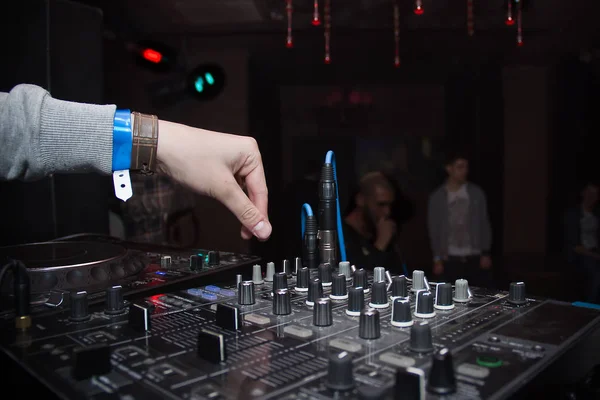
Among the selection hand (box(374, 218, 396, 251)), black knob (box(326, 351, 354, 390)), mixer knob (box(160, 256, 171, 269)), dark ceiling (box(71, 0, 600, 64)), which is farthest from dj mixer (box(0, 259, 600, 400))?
dark ceiling (box(71, 0, 600, 64))

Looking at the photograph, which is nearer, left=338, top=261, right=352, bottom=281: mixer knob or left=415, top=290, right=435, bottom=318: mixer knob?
left=415, top=290, right=435, bottom=318: mixer knob

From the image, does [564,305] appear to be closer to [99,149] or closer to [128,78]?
[99,149]

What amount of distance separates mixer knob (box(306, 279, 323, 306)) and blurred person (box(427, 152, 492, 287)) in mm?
2761

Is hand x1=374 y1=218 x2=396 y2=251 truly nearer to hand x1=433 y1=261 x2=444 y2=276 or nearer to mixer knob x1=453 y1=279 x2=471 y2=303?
hand x1=433 y1=261 x2=444 y2=276

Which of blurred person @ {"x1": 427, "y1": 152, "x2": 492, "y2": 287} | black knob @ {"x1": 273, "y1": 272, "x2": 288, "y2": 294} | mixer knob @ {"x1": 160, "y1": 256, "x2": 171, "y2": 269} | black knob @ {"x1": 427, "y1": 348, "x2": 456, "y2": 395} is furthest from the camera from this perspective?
blurred person @ {"x1": 427, "y1": 152, "x2": 492, "y2": 287}

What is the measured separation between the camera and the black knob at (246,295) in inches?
36.3

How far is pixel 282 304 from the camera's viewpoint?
0.84 m

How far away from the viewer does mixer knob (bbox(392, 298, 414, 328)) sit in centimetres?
77

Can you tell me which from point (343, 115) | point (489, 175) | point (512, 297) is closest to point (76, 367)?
point (512, 297)

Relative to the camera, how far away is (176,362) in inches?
25.0

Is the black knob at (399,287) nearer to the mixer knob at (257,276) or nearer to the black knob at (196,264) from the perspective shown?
the mixer knob at (257,276)

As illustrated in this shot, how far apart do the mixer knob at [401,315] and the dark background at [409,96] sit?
231cm

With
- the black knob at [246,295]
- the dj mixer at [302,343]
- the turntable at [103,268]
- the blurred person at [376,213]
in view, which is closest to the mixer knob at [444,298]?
the dj mixer at [302,343]

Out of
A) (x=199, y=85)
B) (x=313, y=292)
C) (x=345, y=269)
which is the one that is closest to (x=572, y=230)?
(x=199, y=85)
